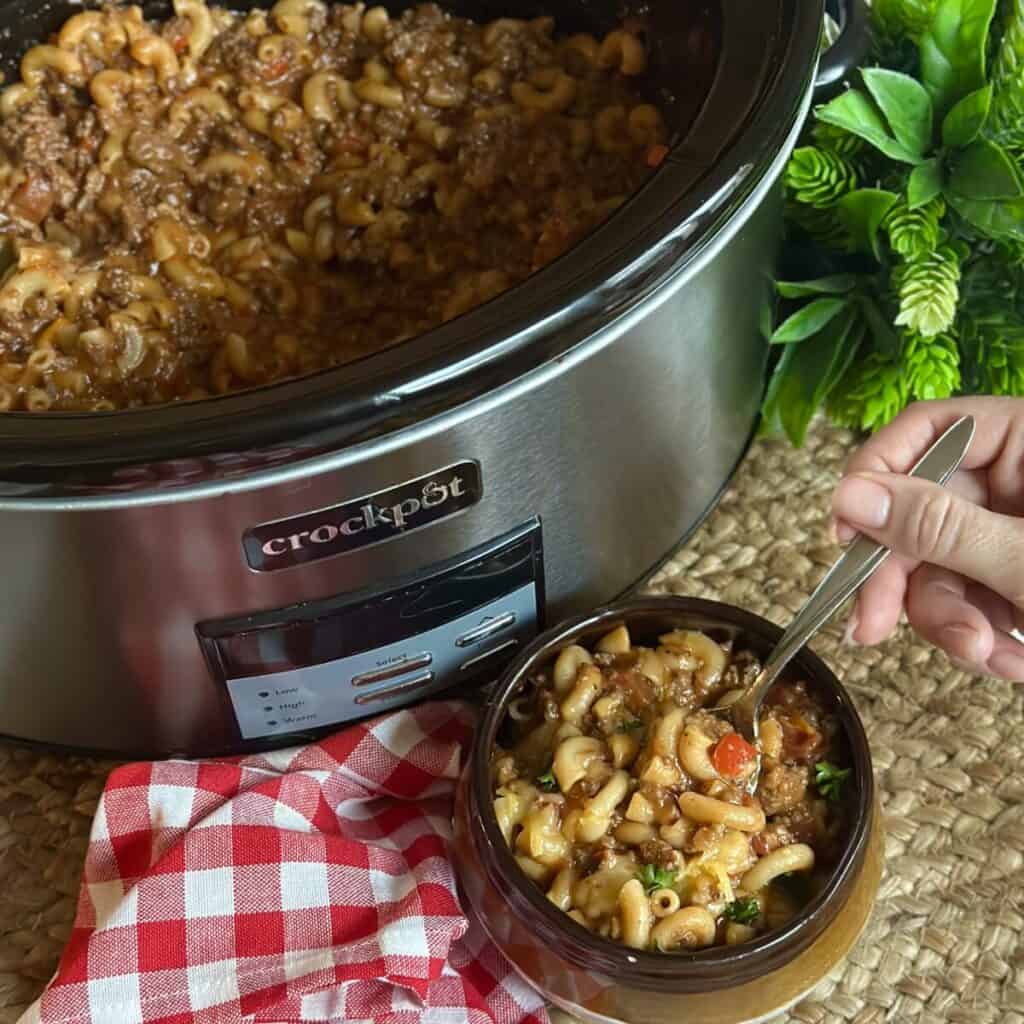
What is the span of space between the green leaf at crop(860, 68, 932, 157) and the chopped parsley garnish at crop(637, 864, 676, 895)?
2.16 ft

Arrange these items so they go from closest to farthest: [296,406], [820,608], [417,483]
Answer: [296,406], [417,483], [820,608]

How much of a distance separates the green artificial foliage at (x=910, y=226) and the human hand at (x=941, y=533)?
10 cm

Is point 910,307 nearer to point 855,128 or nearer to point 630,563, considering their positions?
point 855,128

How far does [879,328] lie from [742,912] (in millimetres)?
580

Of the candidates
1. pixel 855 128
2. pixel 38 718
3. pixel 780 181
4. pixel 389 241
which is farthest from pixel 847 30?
pixel 38 718

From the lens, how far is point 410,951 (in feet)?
3.04

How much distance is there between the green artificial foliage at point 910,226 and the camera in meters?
1.14

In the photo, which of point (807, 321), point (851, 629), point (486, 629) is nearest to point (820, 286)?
point (807, 321)

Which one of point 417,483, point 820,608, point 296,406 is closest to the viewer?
point 296,406

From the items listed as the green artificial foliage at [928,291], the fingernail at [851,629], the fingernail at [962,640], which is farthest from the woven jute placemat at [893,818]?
the green artificial foliage at [928,291]

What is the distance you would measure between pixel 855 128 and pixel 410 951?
2.44ft

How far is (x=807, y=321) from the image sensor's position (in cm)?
124

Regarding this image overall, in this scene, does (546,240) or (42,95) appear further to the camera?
(42,95)

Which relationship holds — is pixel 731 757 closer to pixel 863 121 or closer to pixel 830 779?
pixel 830 779
